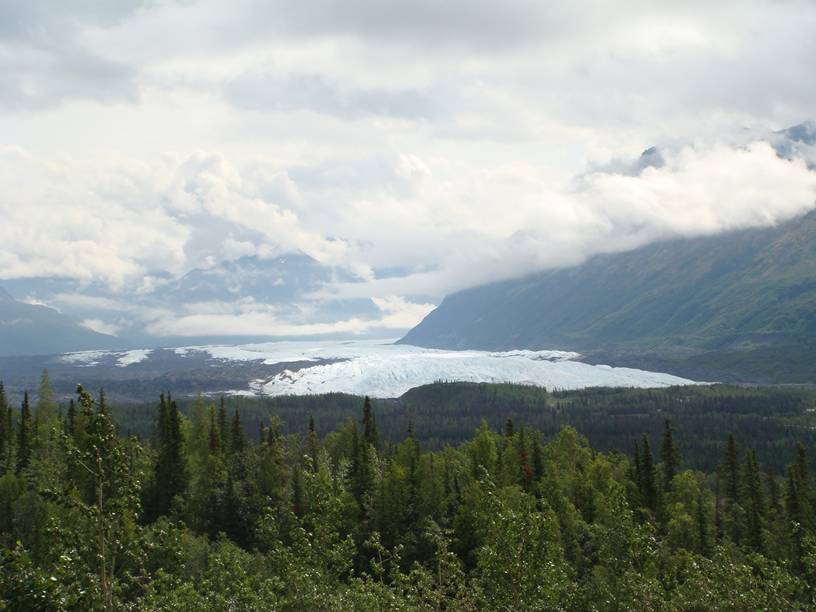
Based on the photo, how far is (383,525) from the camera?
99.3 metres

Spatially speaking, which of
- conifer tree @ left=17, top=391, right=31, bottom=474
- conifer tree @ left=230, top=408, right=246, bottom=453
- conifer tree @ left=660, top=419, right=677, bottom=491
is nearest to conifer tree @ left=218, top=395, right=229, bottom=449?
conifer tree @ left=230, top=408, right=246, bottom=453

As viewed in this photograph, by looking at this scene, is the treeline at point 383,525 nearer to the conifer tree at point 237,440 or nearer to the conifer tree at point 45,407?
the conifer tree at point 237,440

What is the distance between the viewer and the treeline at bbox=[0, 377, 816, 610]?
1396 inches

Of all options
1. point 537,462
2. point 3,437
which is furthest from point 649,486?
point 3,437

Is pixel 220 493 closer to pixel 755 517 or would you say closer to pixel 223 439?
pixel 223 439

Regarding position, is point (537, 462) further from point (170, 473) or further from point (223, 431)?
point (223, 431)

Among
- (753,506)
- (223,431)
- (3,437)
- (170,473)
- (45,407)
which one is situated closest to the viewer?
(753,506)

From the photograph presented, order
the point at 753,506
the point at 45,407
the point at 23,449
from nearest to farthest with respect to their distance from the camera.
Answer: the point at 753,506
the point at 23,449
the point at 45,407

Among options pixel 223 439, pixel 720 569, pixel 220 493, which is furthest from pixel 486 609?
pixel 223 439

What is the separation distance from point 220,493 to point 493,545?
67.3m

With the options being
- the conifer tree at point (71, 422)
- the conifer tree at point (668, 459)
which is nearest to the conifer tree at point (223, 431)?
→ the conifer tree at point (71, 422)

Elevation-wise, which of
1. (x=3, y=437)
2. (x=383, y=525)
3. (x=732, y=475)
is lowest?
(x=383, y=525)

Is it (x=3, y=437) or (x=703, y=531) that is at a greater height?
(x=3, y=437)

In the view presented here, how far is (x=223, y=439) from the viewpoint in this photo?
12519 cm
